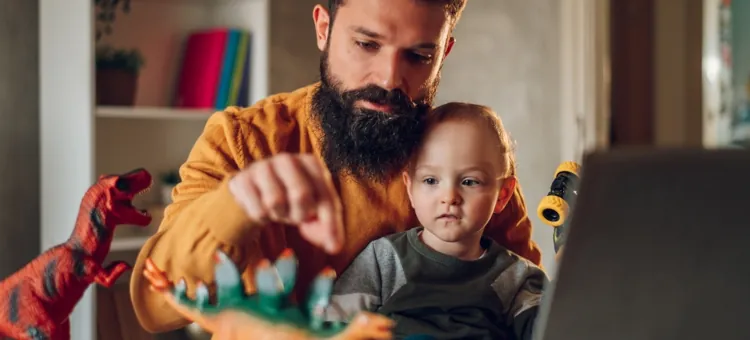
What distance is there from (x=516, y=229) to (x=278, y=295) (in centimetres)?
34

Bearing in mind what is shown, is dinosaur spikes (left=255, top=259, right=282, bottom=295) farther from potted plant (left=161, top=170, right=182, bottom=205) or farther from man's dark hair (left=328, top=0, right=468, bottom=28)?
man's dark hair (left=328, top=0, right=468, bottom=28)

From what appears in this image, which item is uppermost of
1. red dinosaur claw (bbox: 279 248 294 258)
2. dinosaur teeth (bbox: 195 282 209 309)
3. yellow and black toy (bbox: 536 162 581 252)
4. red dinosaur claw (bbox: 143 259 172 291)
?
yellow and black toy (bbox: 536 162 581 252)

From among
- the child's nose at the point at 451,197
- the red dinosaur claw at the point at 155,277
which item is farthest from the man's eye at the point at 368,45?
the red dinosaur claw at the point at 155,277

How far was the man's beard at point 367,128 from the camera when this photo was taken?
109 centimetres

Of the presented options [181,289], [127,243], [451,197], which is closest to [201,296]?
[181,289]

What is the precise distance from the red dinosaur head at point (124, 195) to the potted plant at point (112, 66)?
354 millimetres

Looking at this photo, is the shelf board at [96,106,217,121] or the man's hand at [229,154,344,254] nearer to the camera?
the man's hand at [229,154,344,254]

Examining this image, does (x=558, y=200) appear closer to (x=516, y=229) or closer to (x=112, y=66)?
(x=516, y=229)

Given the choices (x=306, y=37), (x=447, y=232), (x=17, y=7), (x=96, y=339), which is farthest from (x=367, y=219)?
(x=17, y=7)

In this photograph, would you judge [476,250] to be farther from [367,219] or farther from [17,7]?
[17,7]

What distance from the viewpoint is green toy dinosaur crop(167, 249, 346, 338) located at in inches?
41.7

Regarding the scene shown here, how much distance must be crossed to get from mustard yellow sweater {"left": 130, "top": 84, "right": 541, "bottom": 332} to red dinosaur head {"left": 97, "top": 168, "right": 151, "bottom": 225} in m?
0.04

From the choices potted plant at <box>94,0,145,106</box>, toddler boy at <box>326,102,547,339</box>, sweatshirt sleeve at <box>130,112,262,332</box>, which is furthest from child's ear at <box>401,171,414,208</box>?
potted plant at <box>94,0,145,106</box>

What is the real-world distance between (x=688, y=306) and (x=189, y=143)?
0.80m
